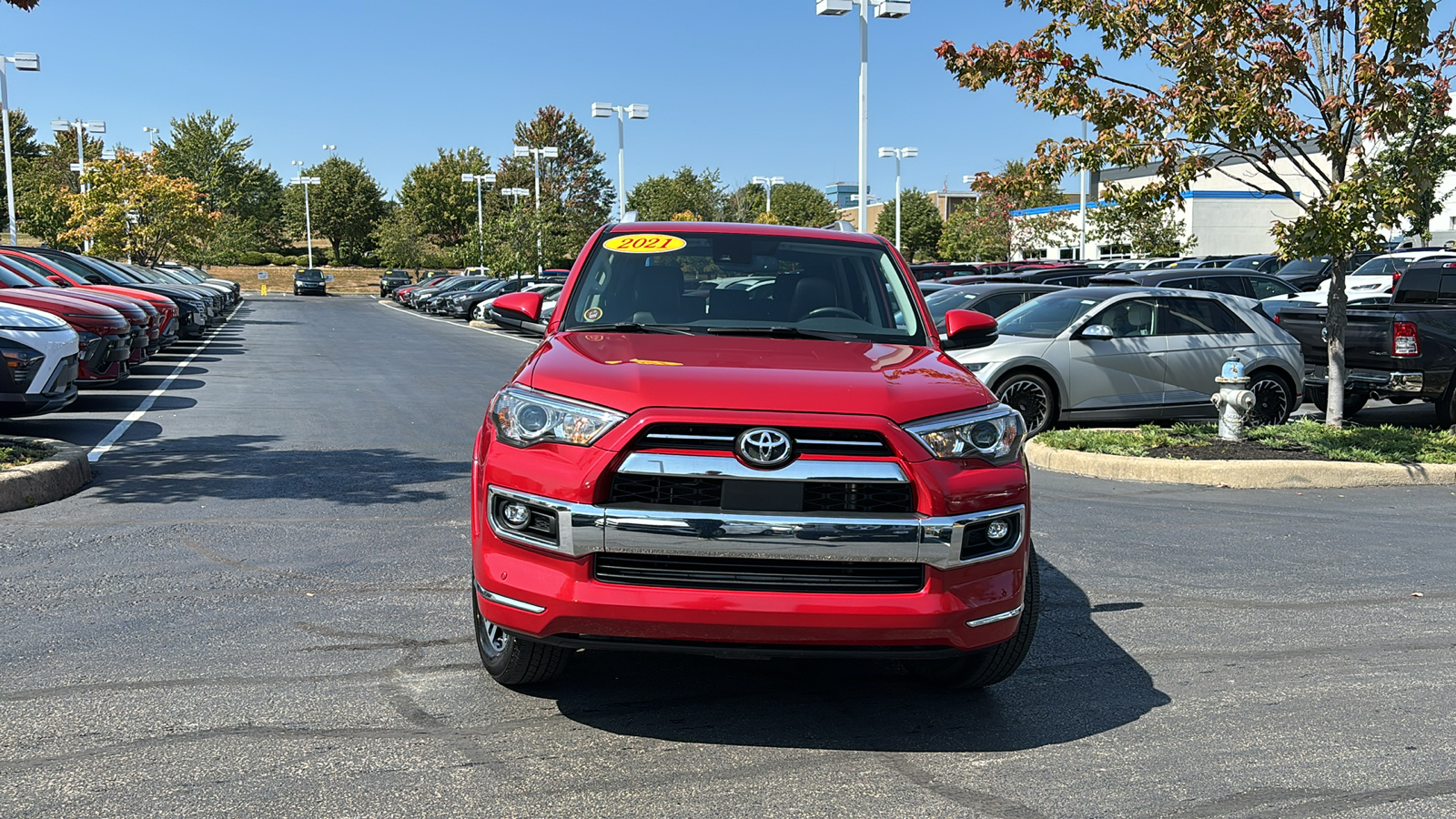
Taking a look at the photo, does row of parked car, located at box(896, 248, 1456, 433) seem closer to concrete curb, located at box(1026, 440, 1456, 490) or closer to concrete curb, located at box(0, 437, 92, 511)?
concrete curb, located at box(1026, 440, 1456, 490)

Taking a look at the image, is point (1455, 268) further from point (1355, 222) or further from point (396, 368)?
point (396, 368)

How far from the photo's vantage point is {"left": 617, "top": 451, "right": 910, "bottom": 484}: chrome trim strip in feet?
12.9

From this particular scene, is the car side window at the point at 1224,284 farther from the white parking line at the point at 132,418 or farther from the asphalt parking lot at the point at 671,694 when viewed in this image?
the white parking line at the point at 132,418

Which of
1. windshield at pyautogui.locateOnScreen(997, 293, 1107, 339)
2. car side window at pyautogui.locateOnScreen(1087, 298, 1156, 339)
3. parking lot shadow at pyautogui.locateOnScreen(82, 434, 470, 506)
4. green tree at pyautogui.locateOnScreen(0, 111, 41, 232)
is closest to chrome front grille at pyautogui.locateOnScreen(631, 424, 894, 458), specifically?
parking lot shadow at pyautogui.locateOnScreen(82, 434, 470, 506)

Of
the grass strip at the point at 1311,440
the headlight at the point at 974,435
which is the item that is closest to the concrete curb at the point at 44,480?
the headlight at the point at 974,435

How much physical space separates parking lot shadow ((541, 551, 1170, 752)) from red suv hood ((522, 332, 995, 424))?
1117 mm

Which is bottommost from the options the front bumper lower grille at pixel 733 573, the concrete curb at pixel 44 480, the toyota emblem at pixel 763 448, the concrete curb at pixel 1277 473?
the concrete curb at pixel 1277 473

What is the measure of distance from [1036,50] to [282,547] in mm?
7886

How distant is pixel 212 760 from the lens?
4016mm

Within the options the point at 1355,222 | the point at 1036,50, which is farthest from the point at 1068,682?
→ the point at 1036,50

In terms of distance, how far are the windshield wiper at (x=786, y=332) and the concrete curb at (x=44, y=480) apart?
524 cm

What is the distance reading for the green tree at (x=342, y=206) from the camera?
11375 centimetres

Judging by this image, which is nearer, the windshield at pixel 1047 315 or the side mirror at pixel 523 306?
the side mirror at pixel 523 306

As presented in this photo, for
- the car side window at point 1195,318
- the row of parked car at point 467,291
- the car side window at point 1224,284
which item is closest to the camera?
the car side window at point 1195,318
